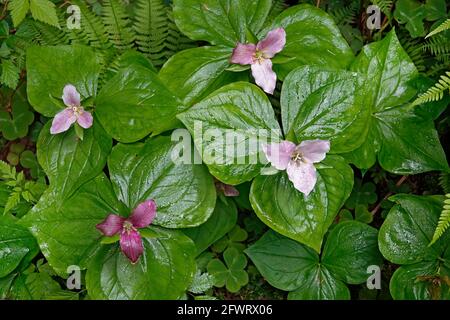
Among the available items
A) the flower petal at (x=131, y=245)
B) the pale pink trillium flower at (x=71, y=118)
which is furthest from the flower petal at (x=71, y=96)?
the flower petal at (x=131, y=245)

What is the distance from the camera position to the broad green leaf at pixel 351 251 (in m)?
2.40

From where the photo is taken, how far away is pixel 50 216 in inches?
89.5

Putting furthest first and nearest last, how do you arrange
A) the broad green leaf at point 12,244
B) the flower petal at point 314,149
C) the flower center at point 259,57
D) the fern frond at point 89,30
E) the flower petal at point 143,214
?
the fern frond at point 89,30 < the broad green leaf at point 12,244 < the flower center at point 259,57 < the flower petal at point 143,214 < the flower petal at point 314,149

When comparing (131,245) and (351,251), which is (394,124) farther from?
(131,245)

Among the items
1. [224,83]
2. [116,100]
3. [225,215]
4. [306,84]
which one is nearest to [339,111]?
[306,84]

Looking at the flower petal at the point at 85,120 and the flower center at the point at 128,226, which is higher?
the flower petal at the point at 85,120

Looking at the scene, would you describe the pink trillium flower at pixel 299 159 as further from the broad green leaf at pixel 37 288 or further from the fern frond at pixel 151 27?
the broad green leaf at pixel 37 288

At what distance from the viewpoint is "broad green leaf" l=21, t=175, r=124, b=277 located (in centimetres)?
227

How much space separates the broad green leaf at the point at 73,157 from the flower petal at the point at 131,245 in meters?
0.34

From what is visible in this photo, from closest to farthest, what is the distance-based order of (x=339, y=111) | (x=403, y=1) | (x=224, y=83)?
(x=339, y=111) → (x=224, y=83) → (x=403, y=1)

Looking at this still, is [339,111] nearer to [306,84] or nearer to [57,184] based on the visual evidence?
[306,84]

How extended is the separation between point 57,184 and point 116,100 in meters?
0.45

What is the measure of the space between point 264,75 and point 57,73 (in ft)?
3.01

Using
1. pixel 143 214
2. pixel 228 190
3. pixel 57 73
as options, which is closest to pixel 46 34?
pixel 57 73
